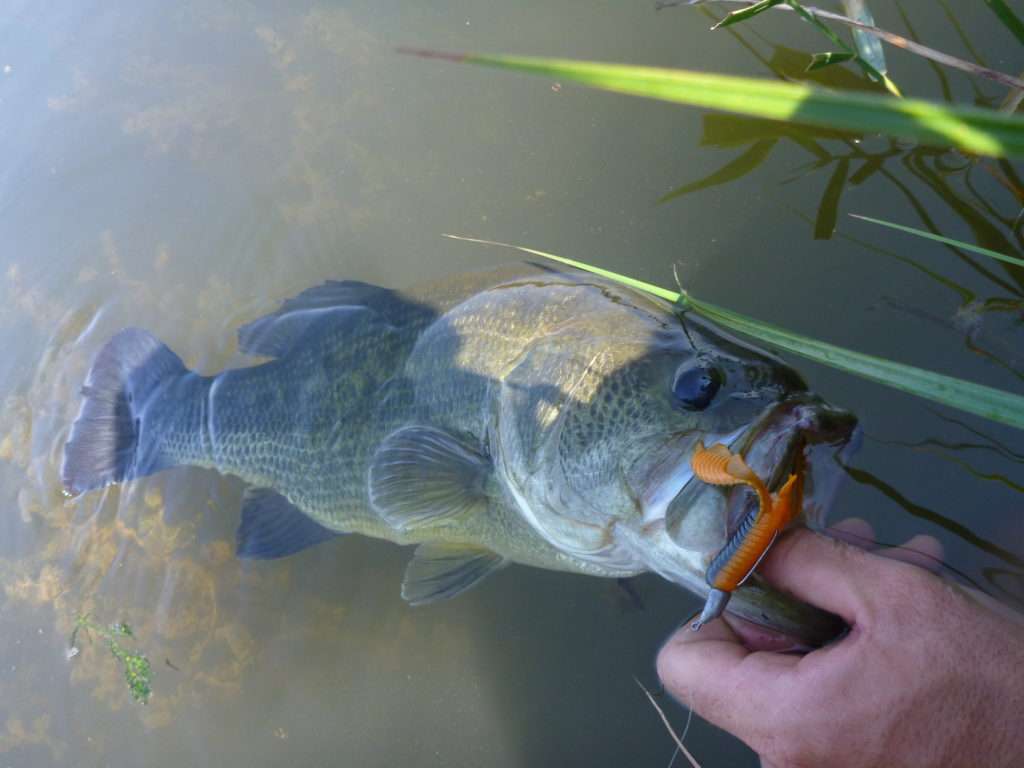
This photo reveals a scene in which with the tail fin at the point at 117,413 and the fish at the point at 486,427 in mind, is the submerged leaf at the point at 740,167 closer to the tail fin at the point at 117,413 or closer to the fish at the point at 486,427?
the fish at the point at 486,427

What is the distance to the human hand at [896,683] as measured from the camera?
4.21 feet

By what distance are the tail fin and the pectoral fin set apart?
1347mm

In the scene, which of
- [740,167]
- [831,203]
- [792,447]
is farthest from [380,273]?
[792,447]

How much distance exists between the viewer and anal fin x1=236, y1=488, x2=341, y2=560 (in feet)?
9.12

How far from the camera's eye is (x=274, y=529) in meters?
2.80

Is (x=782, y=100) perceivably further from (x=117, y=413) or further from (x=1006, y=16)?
(x=117, y=413)

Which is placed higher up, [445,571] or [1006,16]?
[1006,16]

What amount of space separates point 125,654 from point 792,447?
283 centimetres

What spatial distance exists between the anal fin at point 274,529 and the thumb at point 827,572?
5.64 feet

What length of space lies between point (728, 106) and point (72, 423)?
10.8 feet

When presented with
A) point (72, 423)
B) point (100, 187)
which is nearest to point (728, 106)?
point (72, 423)

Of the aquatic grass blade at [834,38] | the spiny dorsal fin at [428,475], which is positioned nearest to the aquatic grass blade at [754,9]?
the aquatic grass blade at [834,38]

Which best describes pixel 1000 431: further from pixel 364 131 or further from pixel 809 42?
pixel 364 131

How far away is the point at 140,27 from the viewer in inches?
164
